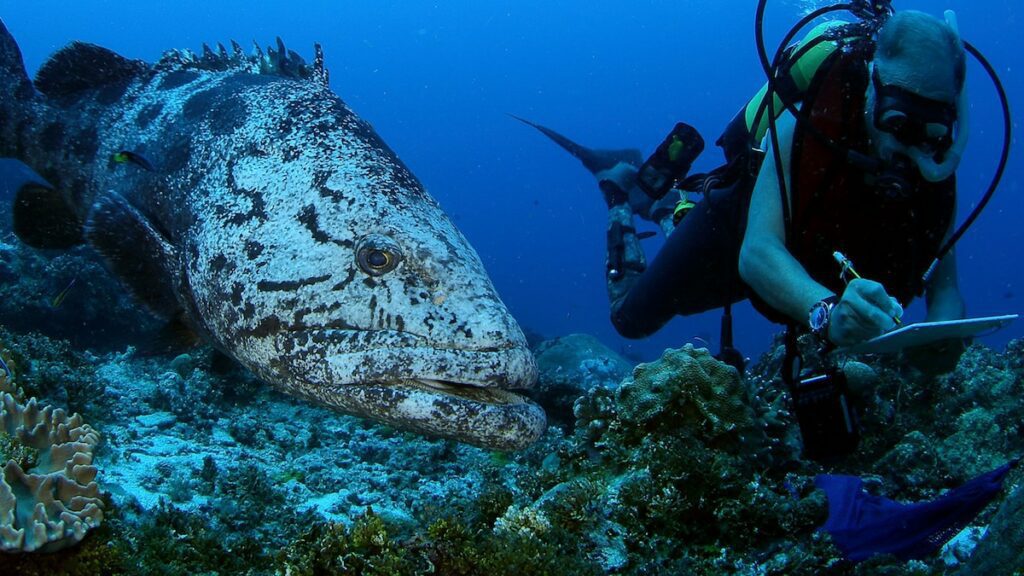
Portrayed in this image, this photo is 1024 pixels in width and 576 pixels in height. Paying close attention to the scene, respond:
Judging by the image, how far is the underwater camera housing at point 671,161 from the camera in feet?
20.5

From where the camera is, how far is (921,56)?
3.29 m

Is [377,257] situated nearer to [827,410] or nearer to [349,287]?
[349,287]

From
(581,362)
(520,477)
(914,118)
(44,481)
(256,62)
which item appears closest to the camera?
(44,481)

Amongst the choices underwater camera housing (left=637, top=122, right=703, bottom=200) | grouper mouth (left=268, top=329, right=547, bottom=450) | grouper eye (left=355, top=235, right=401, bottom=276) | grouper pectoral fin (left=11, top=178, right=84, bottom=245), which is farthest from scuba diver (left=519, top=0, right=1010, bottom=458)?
grouper pectoral fin (left=11, top=178, right=84, bottom=245)

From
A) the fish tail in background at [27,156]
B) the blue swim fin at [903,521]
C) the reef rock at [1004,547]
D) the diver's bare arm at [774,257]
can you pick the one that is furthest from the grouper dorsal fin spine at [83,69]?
the reef rock at [1004,547]

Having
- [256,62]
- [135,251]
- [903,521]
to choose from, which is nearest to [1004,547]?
[903,521]

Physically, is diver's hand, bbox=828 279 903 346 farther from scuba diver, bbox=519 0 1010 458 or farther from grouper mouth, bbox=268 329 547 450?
grouper mouth, bbox=268 329 547 450

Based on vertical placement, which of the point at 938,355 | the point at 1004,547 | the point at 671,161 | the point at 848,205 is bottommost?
the point at 1004,547

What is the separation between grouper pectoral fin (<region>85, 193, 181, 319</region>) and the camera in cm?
346

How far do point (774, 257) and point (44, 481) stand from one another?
3.57m

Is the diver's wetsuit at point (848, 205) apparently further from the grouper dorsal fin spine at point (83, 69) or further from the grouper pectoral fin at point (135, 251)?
the grouper dorsal fin spine at point (83, 69)

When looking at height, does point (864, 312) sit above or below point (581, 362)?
below

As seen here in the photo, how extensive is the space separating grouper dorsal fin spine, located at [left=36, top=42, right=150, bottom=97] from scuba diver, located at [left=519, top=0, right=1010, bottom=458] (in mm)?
4367

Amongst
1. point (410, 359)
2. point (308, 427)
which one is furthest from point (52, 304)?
point (410, 359)
